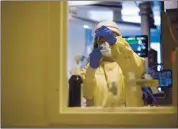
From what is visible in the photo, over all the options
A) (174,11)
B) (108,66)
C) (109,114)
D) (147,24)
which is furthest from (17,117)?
(147,24)

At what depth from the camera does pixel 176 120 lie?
2.52 ft

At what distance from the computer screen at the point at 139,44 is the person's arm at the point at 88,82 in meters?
0.79

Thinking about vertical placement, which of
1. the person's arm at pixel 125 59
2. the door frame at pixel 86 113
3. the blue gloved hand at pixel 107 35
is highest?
the blue gloved hand at pixel 107 35

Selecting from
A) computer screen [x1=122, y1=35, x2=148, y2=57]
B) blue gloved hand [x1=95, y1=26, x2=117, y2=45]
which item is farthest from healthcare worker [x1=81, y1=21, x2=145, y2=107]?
computer screen [x1=122, y1=35, x2=148, y2=57]

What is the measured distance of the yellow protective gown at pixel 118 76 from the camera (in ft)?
3.47

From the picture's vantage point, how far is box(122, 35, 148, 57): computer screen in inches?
79.2

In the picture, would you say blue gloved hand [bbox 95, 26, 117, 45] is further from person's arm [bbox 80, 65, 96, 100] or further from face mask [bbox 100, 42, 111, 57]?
person's arm [bbox 80, 65, 96, 100]

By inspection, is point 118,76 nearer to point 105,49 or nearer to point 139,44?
point 105,49

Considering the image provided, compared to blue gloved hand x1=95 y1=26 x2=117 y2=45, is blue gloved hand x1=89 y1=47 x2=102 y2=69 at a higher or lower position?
lower

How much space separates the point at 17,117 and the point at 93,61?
0.36 metres

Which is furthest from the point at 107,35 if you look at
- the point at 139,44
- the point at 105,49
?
the point at 139,44

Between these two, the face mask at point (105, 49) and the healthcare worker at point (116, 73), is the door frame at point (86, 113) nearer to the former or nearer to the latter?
the healthcare worker at point (116, 73)

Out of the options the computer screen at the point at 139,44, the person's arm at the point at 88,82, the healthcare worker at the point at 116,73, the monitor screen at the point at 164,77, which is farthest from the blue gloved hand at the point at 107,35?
the computer screen at the point at 139,44

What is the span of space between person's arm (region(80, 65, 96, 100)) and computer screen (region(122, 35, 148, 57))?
79 cm
